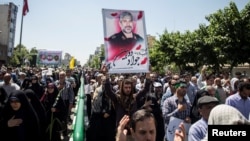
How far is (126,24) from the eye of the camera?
674 cm

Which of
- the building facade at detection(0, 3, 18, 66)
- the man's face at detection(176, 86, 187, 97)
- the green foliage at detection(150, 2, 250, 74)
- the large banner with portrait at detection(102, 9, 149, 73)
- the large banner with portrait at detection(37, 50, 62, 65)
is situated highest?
the building facade at detection(0, 3, 18, 66)

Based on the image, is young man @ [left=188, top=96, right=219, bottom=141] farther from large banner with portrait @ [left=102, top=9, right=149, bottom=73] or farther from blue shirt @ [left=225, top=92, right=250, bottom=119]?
blue shirt @ [left=225, top=92, right=250, bottom=119]

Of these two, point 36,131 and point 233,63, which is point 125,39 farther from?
point 233,63

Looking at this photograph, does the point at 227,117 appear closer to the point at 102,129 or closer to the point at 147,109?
the point at 147,109

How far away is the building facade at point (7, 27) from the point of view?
73262mm

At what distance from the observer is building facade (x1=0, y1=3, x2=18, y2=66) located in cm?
7326

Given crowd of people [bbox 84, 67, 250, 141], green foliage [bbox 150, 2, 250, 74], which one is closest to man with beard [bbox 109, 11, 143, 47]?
crowd of people [bbox 84, 67, 250, 141]

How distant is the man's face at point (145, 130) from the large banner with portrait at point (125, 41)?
10.4ft

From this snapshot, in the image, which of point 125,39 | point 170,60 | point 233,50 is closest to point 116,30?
point 125,39

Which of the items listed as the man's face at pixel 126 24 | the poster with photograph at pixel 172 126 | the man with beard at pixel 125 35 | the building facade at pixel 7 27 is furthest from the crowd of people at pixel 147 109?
the building facade at pixel 7 27

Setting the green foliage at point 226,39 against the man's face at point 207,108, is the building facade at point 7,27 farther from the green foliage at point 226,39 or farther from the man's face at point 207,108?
the man's face at point 207,108

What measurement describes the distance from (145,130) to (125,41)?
3.70 meters

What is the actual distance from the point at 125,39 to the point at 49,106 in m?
3.43

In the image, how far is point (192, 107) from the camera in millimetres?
6406
